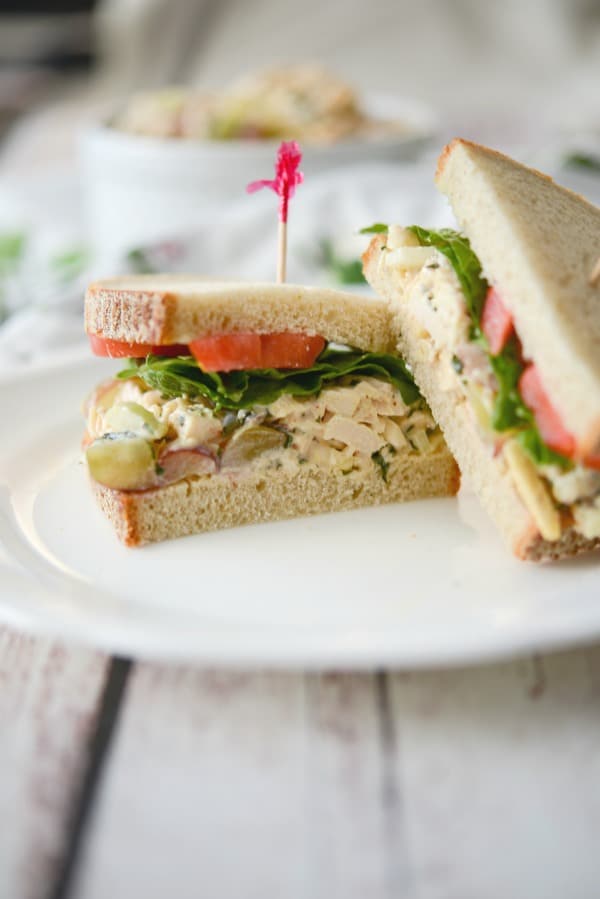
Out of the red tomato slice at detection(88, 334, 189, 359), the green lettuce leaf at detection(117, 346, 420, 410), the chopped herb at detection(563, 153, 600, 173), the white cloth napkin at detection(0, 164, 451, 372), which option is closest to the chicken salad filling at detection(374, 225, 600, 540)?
the green lettuce leaf at detection(117, 346, 420, 410)

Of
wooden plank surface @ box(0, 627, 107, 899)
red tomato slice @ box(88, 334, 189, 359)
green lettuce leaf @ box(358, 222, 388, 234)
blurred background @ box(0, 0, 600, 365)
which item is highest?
green lettuce leaf @ box(358, 222, 388, 234)

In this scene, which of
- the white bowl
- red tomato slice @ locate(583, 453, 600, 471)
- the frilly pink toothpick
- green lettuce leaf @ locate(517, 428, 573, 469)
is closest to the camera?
red tomato slice @ locate(583, 453, 600, 471)

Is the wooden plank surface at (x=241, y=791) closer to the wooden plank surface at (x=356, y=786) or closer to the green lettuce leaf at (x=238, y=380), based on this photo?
the wooden plank surface at (x=356, y=786)

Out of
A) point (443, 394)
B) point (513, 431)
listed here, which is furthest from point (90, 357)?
point (513, 431)

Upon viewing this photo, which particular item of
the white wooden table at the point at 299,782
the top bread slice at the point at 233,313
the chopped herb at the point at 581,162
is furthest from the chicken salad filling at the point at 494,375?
the chopped herb at the point at 581,162

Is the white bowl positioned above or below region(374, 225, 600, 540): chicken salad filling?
below

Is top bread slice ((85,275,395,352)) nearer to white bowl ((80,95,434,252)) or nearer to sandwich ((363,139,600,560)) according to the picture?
sandwich ((363,139,600,560))

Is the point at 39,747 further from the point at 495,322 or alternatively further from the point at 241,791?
the point at 495,322
